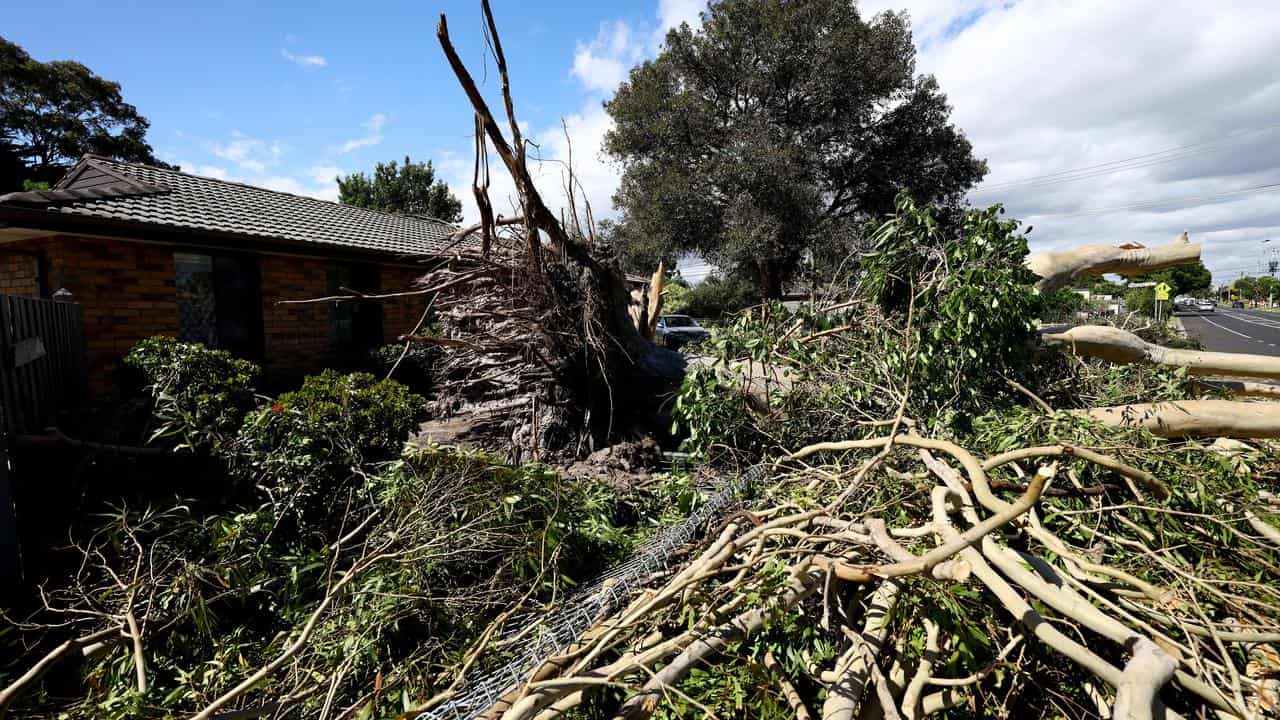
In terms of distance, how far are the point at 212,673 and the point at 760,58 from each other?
1984 centimetres

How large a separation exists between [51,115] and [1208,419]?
38.5m

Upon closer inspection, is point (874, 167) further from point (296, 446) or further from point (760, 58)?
point (296, 446)

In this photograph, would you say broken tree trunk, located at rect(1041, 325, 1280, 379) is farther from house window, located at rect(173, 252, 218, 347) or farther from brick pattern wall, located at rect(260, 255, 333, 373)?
house window, located at rect(173, 252, 218, 347)

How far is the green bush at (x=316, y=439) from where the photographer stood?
13.0ft

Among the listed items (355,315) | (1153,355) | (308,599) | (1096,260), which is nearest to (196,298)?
(355,315)

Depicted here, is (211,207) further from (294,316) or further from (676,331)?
(676,331)

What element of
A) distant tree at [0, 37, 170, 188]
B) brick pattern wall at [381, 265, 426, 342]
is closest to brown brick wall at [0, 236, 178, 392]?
brick pattern wall at [381, 265, 426, 342]

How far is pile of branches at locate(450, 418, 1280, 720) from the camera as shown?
5.47ft

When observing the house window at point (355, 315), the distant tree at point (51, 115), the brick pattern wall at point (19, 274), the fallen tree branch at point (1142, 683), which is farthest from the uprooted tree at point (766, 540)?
the distant tree at point (51, 115)

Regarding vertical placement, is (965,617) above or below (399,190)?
below

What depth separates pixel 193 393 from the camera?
4.63 m

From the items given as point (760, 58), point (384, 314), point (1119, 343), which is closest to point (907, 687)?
point (1119, 343)

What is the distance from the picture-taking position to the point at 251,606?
3.36 metres

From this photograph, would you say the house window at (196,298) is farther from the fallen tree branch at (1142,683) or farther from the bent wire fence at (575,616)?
the fallen tree branch at (1142,683)
